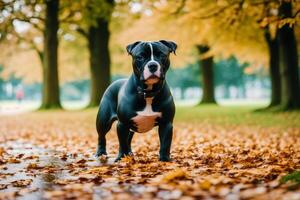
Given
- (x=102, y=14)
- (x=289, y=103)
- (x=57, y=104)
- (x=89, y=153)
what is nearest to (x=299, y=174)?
(x=89, y=153)

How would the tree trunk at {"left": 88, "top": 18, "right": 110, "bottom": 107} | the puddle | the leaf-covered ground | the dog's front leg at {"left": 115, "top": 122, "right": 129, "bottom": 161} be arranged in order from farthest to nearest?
the tree trunk at {"left": 88, "top": 18, "right": 110, "bottom": 107}
the dog's front leg at {"left": 115, "top": 122, "right": 129, "bottom": 161}
the puddle
the leaf-covered ground

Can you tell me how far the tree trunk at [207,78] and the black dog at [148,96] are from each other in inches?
1047

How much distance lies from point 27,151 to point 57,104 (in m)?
17.2

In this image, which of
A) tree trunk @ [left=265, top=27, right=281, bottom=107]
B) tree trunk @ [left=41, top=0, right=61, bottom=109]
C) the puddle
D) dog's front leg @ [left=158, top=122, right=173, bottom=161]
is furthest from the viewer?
tree trunk @ [left=41, top=0, right=61, bottom=109]

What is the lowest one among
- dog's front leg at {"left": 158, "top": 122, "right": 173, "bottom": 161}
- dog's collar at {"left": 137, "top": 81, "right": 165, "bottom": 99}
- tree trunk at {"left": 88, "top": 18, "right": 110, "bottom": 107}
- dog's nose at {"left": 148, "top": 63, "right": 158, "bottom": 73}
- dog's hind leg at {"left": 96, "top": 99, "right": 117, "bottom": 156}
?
dog's front leg at {"left": 158, "top": 122, "right": 173, "bottom": 161}

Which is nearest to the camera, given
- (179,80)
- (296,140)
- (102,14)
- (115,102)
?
(115,102)

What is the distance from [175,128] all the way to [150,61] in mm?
9382

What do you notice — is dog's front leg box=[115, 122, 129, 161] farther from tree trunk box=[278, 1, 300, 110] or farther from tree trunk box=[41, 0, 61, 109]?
tree trunk box=[41, 0, 61, 109]

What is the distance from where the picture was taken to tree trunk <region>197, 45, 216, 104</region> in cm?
3309

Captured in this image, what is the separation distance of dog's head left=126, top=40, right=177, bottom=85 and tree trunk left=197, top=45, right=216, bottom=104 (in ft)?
88.7

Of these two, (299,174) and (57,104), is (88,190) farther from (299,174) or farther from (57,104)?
(57,104)

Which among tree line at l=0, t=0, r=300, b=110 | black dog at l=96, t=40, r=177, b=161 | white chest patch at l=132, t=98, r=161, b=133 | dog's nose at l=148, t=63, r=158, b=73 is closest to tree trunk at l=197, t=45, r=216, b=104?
tree line at l=0, t=0, r=300, b=110

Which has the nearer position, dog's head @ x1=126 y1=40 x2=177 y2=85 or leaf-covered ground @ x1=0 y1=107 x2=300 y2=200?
leaf-covered ground @ x1=0 y1=107 x2=300 y2=200

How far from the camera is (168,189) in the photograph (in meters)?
4.58
